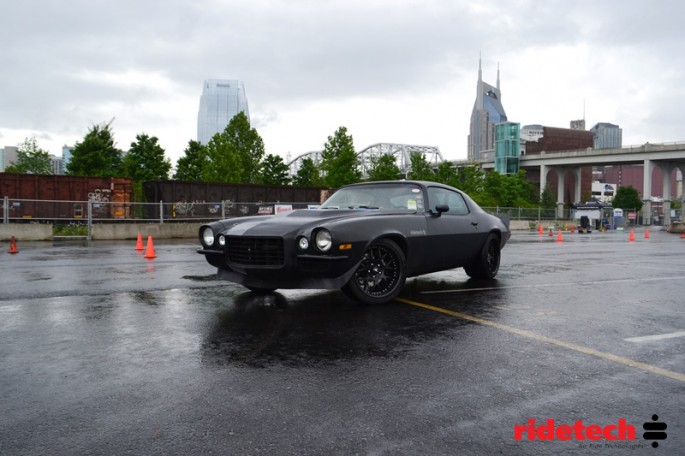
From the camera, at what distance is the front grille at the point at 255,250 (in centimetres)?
569

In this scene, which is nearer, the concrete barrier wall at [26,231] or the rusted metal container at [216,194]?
the concrete barrier wall at [26,231]

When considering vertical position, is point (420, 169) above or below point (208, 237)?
above

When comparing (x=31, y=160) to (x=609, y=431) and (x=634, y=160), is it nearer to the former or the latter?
(x=609, y=431)

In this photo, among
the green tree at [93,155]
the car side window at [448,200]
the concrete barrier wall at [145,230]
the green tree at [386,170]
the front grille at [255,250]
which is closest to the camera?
the front grille at [255,250]

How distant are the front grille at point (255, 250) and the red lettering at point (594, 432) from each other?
3.55 m

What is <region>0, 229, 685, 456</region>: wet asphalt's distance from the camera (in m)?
2.60

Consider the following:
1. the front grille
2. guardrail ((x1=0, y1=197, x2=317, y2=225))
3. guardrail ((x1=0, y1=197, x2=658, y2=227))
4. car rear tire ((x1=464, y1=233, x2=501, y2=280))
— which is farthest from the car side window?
guardrail ((x1=0, y1=197, x2=658, y2=227))

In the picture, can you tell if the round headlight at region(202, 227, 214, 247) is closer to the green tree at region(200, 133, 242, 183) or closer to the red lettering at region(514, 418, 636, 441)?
the red lettering at region(514, 418, 636, 441)

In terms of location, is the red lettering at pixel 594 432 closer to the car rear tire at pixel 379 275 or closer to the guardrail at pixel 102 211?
the car rear tire at pixel 379 275

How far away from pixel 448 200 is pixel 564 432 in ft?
17.2

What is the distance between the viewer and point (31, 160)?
222ft

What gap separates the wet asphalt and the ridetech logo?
3 centimetres

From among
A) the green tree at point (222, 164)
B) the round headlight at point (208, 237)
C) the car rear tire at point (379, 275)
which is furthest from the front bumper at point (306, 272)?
the green tree at point (222, 164)

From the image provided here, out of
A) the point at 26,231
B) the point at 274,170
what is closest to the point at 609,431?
the point at 26,231
